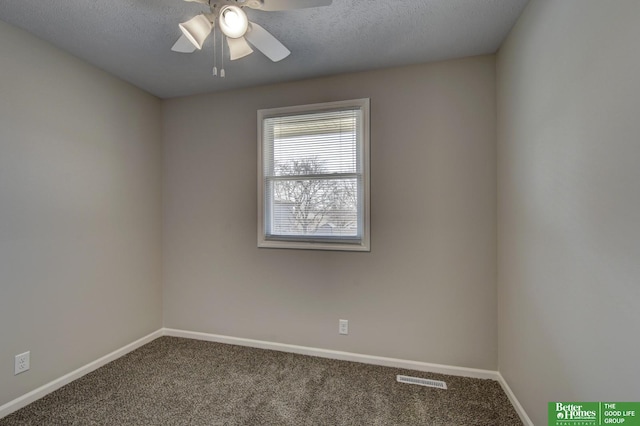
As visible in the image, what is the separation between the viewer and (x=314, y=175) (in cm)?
260

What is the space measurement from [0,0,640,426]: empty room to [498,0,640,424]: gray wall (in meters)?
0.01

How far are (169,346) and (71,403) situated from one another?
87 centimetres

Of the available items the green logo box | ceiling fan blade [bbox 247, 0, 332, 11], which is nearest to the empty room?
the green logo box

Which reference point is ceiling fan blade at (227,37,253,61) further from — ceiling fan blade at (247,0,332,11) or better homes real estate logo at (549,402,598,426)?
better homes real estate logo at (549,402,598,426)

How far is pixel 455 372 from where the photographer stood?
2.27 metres

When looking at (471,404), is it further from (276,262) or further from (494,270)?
(276,262)

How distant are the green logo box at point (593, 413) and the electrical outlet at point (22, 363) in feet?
10.5

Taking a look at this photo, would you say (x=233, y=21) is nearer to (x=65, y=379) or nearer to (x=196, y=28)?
(x=196, y=28)

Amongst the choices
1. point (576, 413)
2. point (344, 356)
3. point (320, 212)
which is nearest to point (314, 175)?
point (320, 212)

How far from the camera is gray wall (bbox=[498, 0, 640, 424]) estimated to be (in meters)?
0.99

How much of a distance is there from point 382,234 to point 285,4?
1.74m

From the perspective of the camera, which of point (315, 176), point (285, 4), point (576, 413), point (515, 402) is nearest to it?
point (576, 413)

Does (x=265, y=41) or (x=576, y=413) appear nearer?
(x=576, y=413)

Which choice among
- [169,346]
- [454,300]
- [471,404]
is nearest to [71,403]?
[169,346]
